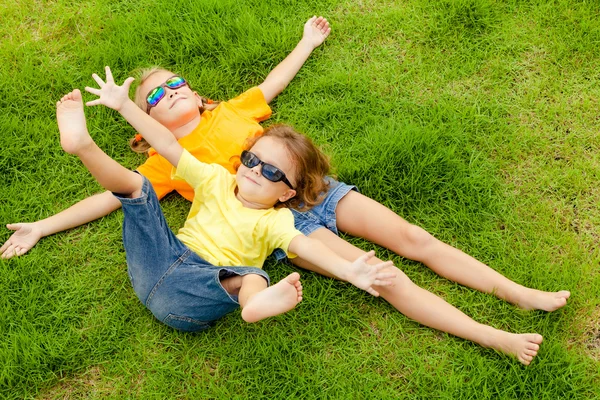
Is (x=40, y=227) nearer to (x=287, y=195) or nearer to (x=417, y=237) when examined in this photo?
(x=287, y=195)

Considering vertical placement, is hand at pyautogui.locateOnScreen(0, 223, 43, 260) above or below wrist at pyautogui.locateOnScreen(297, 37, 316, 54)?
below

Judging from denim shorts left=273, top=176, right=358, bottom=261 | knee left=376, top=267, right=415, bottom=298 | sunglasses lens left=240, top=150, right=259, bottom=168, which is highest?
sunglasses lens left=240, top=150, right=259, bottom=168

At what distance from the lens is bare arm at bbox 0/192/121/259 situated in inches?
145

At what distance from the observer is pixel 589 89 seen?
13.9 feet

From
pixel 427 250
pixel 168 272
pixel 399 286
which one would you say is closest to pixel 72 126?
pixel 168 272

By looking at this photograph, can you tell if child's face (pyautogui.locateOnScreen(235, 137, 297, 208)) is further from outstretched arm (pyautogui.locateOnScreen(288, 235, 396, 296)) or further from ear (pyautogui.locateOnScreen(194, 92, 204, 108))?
ear (pyautogui.locateOnScreen(194, 92, 204, 108))

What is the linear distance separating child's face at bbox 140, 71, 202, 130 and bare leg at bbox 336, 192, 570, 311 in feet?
3.70

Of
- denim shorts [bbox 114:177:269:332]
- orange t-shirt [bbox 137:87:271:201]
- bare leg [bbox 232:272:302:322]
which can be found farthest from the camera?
orange t-shirt [bbox 137:87:271:201]

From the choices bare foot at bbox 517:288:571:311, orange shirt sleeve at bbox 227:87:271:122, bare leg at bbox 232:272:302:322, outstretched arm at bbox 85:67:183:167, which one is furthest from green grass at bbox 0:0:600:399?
outstretched arm at bbox 85:67:183:167

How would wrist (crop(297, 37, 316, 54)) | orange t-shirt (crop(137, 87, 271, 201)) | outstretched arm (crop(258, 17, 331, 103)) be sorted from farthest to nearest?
wrist (crop(297, 37, 316, 54)) < outstretched arm (crop(258, 17, 331, 103)) < orange t-shirt (crop(137, 87, 271, 201))

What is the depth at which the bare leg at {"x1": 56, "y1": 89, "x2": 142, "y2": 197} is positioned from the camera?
2.86 meters

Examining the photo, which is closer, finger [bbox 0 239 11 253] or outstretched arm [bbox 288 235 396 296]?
outstretched arm [bbox 288 235 396 296]

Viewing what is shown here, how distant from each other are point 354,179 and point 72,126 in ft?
5.83

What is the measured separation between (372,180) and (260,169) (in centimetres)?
87
